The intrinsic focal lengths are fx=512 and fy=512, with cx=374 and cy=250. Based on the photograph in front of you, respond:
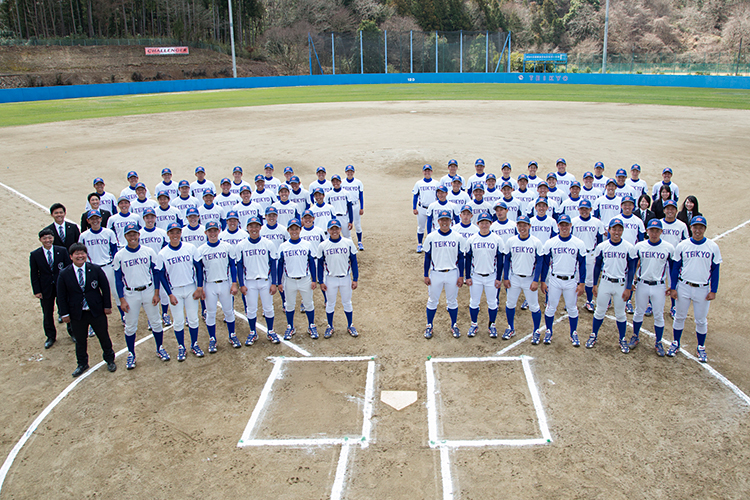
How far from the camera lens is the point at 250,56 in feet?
255

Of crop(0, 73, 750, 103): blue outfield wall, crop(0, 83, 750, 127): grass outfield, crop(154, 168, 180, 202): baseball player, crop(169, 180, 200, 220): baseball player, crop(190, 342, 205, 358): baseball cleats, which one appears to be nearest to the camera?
crop(190, 342, 205, 358): baseball cleats

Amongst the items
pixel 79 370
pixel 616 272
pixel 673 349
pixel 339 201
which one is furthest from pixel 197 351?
pixel 673 349

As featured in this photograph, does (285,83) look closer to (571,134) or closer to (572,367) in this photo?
(571,134)

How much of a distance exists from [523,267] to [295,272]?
371 cm

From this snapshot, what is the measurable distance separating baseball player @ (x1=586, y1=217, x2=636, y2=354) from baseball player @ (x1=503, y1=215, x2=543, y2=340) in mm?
939

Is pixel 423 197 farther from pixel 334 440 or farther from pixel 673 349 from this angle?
pixel 334 440

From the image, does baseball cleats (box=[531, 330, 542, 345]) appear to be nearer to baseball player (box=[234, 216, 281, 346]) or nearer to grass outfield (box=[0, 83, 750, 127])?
baseball player (box=[234, 216, 281, 346])

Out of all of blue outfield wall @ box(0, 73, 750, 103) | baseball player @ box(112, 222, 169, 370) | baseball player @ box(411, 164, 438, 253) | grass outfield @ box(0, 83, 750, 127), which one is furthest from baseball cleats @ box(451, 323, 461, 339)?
blue outfield wall @ box(0, 73, 750, 103)

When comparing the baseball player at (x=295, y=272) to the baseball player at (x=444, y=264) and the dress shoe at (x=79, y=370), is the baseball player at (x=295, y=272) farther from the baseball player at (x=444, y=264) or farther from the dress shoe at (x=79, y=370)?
the dress shoe at (x=79, y=370)

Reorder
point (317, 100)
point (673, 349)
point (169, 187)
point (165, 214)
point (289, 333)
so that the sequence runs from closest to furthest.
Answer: point (673, 349), point (289, 333), point (165, 214), point (169, 187), point (317, 100)

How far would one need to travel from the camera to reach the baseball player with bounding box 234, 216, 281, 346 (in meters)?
8.20

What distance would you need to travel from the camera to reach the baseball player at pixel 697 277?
24.7ft

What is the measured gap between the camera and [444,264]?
27.6 feet

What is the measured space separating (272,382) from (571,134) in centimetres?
2108
